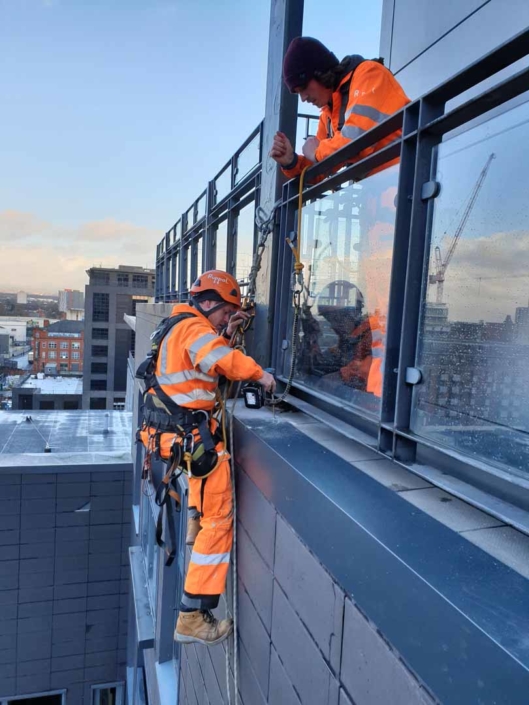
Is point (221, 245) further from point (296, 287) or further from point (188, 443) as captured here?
point (188, 443)

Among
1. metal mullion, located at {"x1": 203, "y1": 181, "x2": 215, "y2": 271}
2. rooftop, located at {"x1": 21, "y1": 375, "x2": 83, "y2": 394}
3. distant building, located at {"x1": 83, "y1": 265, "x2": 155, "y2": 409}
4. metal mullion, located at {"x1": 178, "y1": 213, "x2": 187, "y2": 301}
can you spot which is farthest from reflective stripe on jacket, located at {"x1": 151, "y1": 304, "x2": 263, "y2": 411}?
rooftop, located at {"x1": 21, "y1": 375, "x2": 83, "y2": 394}

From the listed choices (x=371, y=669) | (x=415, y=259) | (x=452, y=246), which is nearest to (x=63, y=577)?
(x=371, y=669)

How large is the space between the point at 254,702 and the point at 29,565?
8.79 metres

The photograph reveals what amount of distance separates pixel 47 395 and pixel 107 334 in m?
6.56

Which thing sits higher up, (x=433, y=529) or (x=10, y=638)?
(x=433, y=529)

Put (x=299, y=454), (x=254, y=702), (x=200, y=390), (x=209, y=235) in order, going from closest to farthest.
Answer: (x=299, y=454), (x=254, y=702), (x=200, y=390), (x=209, y=235)

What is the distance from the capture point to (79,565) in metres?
9.83

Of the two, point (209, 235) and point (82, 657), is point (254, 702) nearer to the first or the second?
point (209, 235)

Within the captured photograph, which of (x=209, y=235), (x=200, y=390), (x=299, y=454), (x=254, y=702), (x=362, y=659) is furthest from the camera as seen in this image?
(x=209, y=235)

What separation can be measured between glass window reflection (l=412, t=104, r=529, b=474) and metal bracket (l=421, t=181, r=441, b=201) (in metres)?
0.02

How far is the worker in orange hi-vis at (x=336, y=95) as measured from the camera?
2.44 m

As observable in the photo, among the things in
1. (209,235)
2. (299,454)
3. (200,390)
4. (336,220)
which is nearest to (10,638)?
(209,235)

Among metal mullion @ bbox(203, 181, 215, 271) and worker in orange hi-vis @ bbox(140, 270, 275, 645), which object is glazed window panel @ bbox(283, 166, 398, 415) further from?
metal mullion @ bbox(203, 181, 215, 271)

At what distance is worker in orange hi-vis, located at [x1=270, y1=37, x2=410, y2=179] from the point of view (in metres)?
2.44
